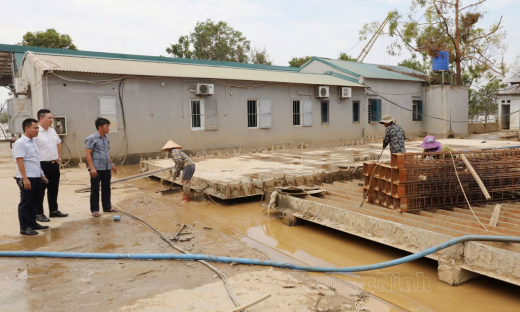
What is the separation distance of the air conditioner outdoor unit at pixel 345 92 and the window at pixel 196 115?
7618 mm

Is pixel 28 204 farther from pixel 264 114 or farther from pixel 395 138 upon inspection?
pixel 264 114

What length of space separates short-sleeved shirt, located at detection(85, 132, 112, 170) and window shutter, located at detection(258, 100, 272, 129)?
36.2 ft

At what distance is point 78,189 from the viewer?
8.65 meters

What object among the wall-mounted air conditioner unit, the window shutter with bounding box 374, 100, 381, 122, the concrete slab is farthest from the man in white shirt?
the window shutter with bounding box 374, 100, 381, 122

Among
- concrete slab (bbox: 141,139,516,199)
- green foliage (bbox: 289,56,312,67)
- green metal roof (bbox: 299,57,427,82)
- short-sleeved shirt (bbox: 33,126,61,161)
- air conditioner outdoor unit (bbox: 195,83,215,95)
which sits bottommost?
concrete slab (bbox: 141,139,516,199)

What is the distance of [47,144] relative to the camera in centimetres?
596

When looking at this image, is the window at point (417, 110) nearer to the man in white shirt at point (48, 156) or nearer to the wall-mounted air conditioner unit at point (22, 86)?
the wall-mounted air conditioner unit at point (22, 86)

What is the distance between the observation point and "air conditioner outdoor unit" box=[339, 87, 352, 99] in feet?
63.3

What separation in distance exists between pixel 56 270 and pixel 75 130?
960 cm

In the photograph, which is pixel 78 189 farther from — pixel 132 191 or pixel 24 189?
pixel 24 189

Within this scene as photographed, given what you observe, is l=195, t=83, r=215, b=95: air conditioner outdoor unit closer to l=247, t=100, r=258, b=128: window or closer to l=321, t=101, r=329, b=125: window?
l=247, t=100, r=258, b=128: window

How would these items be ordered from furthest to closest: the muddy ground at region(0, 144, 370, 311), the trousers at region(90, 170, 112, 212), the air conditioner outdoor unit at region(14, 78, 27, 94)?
the air conditioner outdoor unit at region(14, 78, 27, 94), the trousers at region(90, 170, 112, 212), the muddy ground at region(0, 144, 370, 311)

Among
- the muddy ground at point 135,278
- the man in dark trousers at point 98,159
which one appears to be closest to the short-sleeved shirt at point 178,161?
the man in dark trousers at point 98,159

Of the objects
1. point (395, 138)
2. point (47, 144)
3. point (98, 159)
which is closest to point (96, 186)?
point (98, 159)
